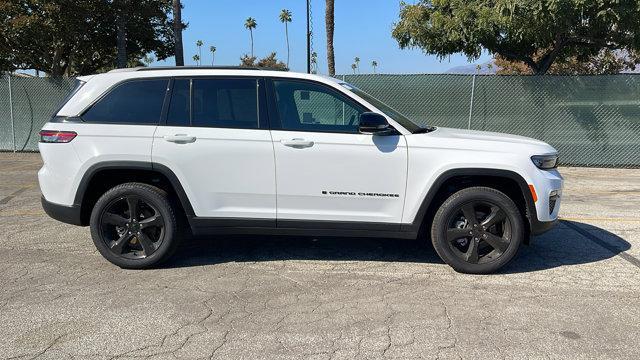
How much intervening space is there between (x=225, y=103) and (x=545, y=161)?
2972mm

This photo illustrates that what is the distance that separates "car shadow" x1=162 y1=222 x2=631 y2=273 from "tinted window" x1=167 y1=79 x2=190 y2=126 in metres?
1.41

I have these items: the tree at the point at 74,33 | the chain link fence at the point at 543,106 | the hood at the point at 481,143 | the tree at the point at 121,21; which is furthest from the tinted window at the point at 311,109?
the tree at the point at 121,21

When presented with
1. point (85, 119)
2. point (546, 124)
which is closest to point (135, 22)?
point (546, 124)

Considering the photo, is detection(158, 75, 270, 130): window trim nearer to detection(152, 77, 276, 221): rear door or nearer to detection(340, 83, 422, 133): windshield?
detection(152, 77, 276, 221): rear door

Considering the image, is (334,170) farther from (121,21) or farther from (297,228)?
(121,21)

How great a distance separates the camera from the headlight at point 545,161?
4.64m

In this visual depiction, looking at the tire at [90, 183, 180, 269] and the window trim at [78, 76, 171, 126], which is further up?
the window trim at [78, 76, 171, 126]

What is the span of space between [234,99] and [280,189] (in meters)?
0.94

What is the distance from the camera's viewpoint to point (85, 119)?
15.7ft

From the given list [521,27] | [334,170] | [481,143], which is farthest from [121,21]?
[481,143]

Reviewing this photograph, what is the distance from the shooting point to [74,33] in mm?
16641

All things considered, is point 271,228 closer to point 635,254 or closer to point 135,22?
point 635,254

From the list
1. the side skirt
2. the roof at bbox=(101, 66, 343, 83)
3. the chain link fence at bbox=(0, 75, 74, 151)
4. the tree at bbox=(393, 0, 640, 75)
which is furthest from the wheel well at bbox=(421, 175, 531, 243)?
the chain link fence at bbox=(0, 75, 74, 151)

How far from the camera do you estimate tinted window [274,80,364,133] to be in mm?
4738
